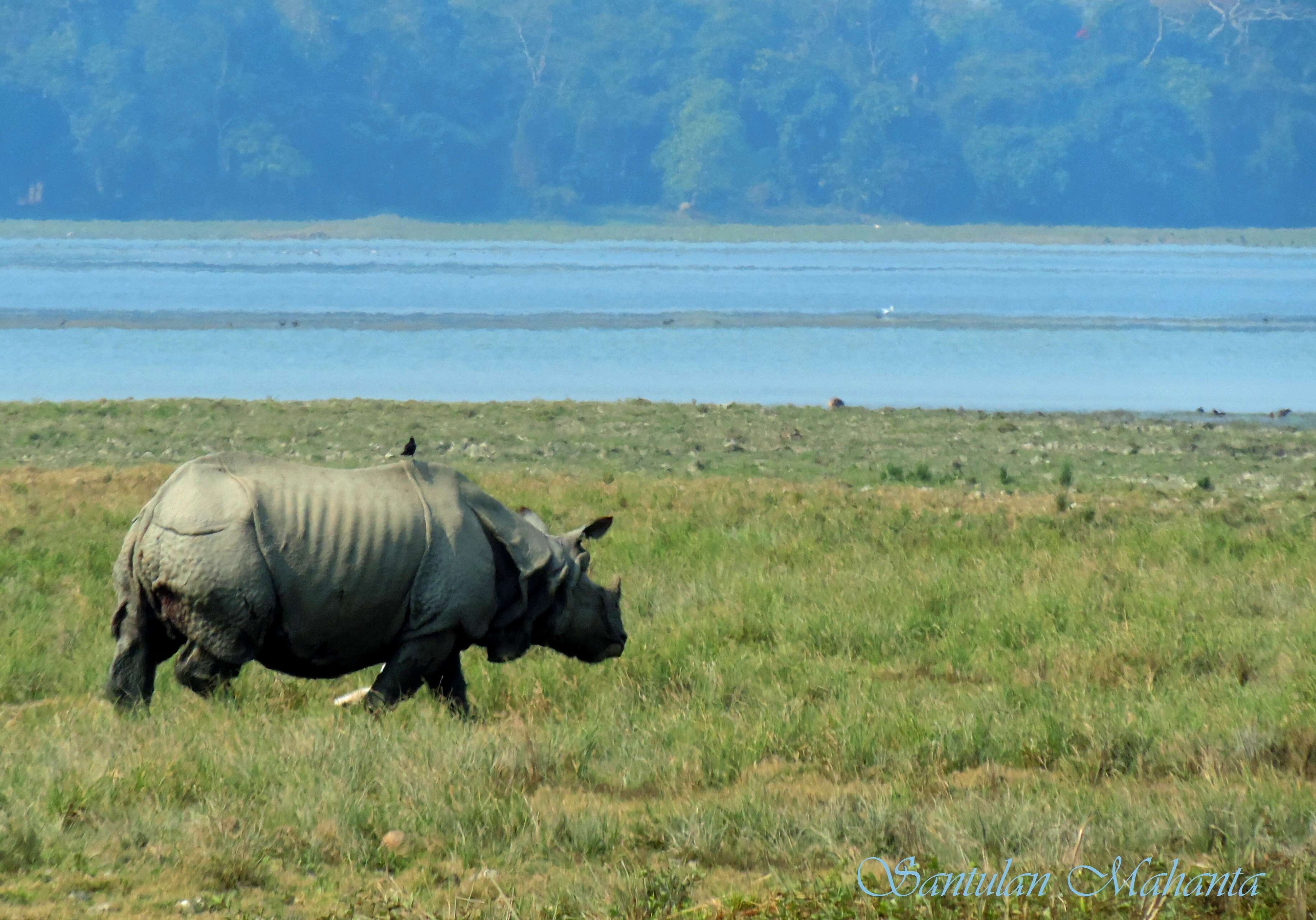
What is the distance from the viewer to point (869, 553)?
13.8m

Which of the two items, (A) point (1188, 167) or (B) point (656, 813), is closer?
(B) point (656, 813)

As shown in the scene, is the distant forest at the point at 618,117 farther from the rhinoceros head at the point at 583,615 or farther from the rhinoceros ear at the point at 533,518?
the rhinoceros head at the point at 583,615

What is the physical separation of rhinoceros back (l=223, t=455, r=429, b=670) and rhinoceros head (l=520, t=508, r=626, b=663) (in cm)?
93

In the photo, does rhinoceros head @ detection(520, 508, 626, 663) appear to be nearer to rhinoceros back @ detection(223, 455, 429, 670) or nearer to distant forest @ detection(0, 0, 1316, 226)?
rhinoceros back @ detection(223, 455, 429, 670)

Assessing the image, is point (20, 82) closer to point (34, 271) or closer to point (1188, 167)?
point (34, 271)

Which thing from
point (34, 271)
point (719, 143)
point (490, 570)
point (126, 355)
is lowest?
point (490, 570)

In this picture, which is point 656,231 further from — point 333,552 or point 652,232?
point 333,552

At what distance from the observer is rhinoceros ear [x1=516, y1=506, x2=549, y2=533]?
9.12 meters

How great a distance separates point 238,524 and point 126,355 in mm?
37940

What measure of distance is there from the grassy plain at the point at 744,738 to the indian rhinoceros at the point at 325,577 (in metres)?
0.31

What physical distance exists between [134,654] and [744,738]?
3.01m

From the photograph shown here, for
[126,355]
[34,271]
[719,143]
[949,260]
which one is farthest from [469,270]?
[719,143]

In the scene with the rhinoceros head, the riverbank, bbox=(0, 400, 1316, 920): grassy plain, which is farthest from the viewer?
the riverbank

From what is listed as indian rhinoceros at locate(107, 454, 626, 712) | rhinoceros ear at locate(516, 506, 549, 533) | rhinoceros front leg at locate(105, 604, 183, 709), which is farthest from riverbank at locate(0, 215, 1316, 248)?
rhinoceros front leg at locate(105, 604, 183, 709)
